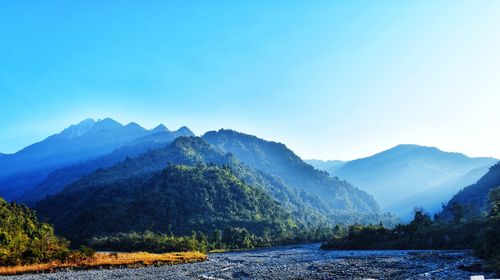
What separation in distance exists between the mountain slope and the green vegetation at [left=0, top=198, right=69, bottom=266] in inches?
1297

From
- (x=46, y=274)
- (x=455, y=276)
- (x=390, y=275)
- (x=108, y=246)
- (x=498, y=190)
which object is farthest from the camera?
(x=108, y=246)

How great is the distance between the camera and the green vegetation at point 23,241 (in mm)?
51703

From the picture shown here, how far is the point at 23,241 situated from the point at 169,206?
7614 cm

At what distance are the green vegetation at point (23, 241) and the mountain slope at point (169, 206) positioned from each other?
1297 inches

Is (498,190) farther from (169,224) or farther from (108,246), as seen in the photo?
(169,224)

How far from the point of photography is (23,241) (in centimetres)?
6744

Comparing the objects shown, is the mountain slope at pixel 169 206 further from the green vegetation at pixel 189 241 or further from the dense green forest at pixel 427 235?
the dense green forest at pixel 427 235

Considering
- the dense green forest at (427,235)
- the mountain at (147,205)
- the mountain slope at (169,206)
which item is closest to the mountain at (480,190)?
the dense green forest at (427,235)

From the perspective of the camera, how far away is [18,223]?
84.6m

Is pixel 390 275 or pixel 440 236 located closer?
pixel 390 275

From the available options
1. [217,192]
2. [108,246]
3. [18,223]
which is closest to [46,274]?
[18,223]

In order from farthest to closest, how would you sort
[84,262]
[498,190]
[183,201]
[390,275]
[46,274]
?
[183,201]
[498,190]
[84,262]
[46,274]
[390,275]

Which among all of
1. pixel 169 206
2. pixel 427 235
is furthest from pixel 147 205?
pixel 427 235

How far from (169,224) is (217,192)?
34497mm
